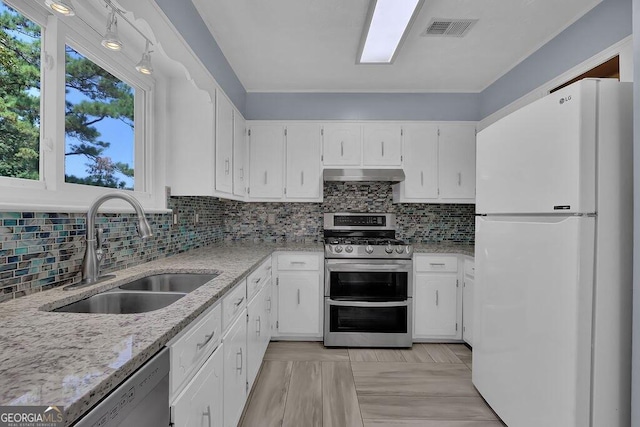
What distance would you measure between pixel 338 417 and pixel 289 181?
206cm

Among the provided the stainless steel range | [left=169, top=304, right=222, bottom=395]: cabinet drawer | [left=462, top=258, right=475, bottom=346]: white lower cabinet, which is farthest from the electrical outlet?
[left=462, top=258, right=475, bottom=346]: white lower cabinet

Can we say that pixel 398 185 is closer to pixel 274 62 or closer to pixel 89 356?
pixel 274 62

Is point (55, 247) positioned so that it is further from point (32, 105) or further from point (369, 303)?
point (369, 303)

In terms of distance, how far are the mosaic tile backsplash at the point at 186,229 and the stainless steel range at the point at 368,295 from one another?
65 centimetres

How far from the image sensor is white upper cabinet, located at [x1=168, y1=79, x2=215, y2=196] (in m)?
2.13

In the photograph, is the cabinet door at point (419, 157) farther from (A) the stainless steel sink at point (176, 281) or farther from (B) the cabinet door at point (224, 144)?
(A) the stainless steel sink at point (176, 281)

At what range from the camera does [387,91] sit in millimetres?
3178

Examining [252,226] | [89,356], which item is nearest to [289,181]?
[252,226]

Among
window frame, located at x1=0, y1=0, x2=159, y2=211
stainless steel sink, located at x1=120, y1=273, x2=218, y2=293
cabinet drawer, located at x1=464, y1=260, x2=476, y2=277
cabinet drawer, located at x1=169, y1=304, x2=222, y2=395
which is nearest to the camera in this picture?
cabinet drawer, located at x1=169, y1=304, x2=222, y2=395

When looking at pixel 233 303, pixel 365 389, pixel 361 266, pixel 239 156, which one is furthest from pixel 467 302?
pixel 239 156

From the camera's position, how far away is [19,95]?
118cm

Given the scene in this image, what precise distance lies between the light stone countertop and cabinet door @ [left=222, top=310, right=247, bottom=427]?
399mm

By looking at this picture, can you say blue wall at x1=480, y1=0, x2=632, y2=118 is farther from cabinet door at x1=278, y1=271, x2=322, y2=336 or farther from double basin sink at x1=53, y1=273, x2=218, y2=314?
double basin sink at x1=53, y1=273, x2=218, y2=314

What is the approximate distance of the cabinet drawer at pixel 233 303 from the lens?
139 cm
